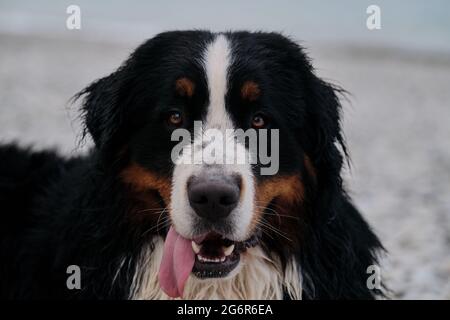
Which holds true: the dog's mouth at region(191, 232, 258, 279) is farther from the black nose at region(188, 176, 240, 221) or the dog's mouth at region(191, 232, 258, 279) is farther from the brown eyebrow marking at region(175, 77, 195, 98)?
the brown eyebrow marking at region(175, 77, 195, 98)

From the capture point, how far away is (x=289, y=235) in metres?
3.26

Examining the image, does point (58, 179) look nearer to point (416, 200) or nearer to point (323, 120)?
point (323, 120)

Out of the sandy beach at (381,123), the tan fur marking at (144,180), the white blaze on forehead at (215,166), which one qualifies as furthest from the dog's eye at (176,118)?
the sandy beach at (381,123)

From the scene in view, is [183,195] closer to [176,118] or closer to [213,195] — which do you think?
[213,195]

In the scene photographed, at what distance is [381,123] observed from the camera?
38.3 feet

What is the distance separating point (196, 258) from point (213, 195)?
412 mm

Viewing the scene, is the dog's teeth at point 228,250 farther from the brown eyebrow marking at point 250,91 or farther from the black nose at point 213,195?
the brown eyebrow marking at point 250,91

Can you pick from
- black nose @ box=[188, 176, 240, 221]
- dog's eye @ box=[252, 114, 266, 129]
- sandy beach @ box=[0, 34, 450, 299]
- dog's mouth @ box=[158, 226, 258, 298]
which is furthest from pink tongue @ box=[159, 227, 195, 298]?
sandy beach @ box=[0, 34, 450, 299]

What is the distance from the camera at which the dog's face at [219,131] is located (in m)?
2.91

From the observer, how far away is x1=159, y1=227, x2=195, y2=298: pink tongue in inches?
118

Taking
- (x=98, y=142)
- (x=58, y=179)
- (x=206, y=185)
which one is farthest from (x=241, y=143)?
(x=58, y=179)

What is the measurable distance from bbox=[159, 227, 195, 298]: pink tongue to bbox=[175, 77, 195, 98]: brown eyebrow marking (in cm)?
65

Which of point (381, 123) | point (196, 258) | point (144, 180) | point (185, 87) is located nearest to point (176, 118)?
point (185, 87)
